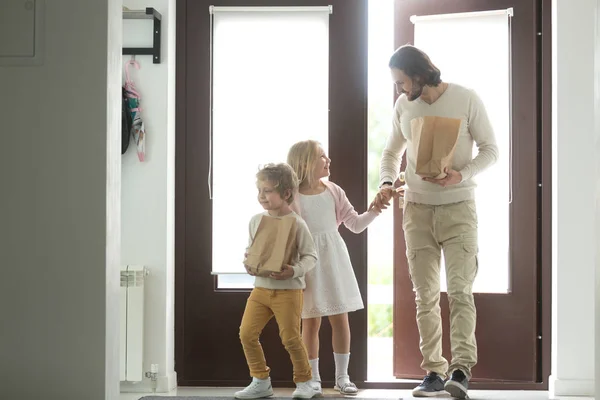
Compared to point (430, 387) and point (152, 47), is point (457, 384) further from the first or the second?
point (152, 47)

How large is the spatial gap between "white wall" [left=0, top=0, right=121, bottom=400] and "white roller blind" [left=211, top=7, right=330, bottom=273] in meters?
1.40

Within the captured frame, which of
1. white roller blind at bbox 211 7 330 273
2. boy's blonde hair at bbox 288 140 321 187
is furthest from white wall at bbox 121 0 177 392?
boy's blonde hair at bbox 288 140 321 187

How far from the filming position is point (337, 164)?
3.98 metres

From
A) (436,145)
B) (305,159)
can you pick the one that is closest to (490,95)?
(436,145)

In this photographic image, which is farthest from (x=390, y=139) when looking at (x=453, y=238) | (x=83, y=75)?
(x=83, y=75)

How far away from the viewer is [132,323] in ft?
12.5

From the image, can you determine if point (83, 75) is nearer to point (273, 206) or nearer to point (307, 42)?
point (273, 206)

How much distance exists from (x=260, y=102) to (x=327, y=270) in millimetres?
836

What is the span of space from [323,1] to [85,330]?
2.03 meters

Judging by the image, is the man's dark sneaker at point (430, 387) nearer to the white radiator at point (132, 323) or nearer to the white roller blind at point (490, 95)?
the white roller blind at point (490, 95)

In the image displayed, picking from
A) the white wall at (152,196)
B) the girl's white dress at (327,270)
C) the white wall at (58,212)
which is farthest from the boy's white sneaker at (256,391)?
the white wall at (58,212)

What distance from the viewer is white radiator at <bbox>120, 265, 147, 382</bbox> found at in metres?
3.79

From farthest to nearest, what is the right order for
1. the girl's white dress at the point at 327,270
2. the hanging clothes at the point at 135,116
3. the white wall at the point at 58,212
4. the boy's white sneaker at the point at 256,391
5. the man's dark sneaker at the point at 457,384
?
1. the hanging clothes at the point at 135,116
2. the girl's white dress at the point at 327,270
3. the boy's white sneaker at the point at 256,391
4. the man's dark sneaker at the point at 457,384
5. the white wall at the point at 58,212

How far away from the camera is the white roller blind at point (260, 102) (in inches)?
157
